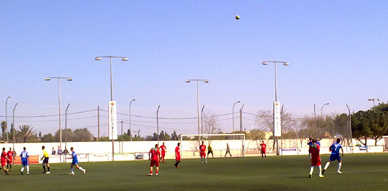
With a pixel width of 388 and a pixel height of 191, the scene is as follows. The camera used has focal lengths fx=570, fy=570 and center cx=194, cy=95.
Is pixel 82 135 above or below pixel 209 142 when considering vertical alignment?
above

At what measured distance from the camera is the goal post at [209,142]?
6850cm

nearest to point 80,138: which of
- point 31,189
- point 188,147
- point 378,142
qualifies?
point 188,147

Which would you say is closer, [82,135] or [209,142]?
[209,142]

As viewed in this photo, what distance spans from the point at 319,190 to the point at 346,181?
3976 millimetres

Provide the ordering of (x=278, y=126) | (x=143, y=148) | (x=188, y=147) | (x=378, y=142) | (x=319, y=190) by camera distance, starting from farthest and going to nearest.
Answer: (x=378, y=142) < (x=143, y=148) < (x=188, y=147) < (x=278, y=126) < (x=319, y=190)

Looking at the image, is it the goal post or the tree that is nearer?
the goal post

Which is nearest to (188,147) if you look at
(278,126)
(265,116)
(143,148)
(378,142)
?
(143,148)

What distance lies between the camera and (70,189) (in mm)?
22281

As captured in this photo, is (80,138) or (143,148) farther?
(80,138)

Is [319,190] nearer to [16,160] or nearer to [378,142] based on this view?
[16,160]

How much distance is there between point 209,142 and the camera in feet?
241

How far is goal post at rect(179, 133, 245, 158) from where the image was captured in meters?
68.5

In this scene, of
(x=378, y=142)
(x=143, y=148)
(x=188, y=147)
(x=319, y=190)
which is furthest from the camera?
(x=378, y=142)

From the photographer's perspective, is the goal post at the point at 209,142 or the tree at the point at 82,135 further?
the tree at the point at 82,135
